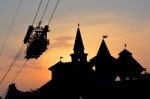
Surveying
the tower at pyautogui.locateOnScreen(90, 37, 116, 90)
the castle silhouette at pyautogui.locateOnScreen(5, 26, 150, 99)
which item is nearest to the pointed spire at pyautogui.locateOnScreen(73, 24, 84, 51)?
the castle silhouette at pyautogui.locateOnScreen(5, 26, 150, 99)

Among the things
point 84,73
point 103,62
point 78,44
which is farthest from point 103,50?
point 84,73

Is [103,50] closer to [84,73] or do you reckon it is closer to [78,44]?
[78,44]

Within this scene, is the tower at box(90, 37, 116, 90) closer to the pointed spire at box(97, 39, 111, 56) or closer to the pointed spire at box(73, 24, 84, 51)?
the pointed spire at box(97, 39, 111, 56)

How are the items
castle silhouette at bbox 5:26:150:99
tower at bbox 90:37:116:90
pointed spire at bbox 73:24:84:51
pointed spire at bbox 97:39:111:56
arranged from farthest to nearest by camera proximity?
1. pointed spire at bbox 73:24:84:51
2. pointed spire at bbox 97:39:111:56
3. tower at bbox 90:37:116:90
4. castle silhouette at bbox 5:26:150:99

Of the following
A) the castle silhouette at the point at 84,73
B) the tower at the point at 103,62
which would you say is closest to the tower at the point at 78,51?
the castle silhouette at the point at 84,73

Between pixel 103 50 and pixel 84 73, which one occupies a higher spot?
pixel 103 50

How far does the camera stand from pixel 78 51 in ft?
273

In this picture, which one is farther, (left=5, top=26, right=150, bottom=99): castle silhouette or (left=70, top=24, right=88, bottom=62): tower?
(left=70, top=24, right=88, bottom=62): tower

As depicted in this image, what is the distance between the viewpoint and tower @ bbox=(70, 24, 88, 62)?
3253 inches

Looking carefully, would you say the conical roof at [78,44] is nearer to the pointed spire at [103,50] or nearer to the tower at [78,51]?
the tower at [78,51]

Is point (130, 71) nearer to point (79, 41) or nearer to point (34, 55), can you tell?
point (79, 41)

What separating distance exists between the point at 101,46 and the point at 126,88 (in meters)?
26.0

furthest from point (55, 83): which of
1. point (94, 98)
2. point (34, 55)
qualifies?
point (34, 55)

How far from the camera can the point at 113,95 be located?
5544 cm
